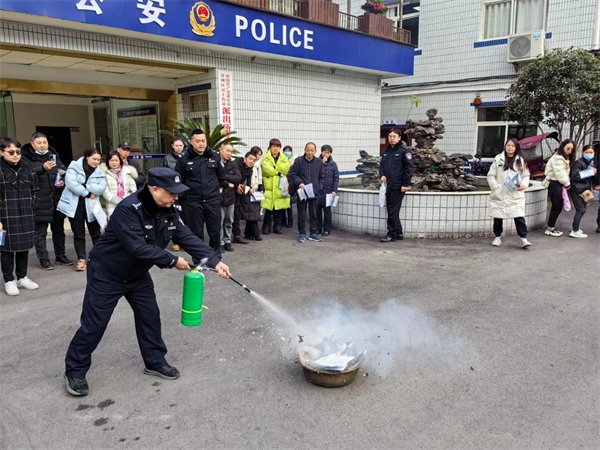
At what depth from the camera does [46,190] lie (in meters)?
6.41

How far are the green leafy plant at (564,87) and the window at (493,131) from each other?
147 inches

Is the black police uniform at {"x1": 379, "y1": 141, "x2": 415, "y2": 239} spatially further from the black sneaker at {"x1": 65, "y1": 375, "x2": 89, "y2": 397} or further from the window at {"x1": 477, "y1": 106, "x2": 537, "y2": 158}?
the window at {"x1": 477, "y1": 106, "x2": 537, "y2": 158}

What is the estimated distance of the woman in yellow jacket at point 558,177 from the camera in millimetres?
8633

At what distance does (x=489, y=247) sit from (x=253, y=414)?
19.1ft

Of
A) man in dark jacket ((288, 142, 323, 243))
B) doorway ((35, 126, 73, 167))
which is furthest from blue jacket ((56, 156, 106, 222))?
doorway ((35, 126, 73, 167))

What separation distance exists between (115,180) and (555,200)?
7.55 metres

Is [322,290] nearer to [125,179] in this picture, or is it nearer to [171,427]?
[171,427]

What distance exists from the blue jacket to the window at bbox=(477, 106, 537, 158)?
44.1ft

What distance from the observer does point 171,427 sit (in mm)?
3156

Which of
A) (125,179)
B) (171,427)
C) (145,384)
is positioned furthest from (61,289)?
(171,427)

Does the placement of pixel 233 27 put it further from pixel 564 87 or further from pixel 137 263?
pixel 564 87

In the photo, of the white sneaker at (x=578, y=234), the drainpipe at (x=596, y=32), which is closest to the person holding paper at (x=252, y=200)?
the white sneaker at (x=578, y=234)

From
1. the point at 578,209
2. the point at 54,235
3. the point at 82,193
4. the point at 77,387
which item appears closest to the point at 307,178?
the point at 82,193

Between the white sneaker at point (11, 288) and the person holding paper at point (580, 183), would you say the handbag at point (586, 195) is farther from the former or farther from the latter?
the white sneaker at point (11, 288)
